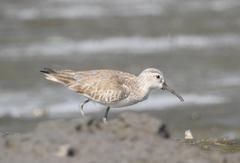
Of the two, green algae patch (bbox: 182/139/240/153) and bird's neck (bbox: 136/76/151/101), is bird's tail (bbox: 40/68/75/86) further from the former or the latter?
green algae patch (bbox: 182/139/240/153)

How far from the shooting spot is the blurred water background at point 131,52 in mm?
16219

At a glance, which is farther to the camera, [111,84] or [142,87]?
[142,87]

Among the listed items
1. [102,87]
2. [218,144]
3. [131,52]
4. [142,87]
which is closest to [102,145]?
[218,144]

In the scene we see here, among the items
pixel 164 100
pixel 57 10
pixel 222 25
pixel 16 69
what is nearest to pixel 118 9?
pixel 57 10

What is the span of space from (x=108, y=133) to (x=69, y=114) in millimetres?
6838

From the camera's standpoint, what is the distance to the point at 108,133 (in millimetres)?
9164

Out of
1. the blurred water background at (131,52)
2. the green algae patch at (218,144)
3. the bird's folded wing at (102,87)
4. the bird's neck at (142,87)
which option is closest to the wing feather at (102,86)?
the bird's folded wing at (102,87)

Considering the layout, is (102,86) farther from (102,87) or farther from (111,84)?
(111,84)

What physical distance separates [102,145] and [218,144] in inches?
100

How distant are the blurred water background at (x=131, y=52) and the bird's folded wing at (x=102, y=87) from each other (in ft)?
11.0

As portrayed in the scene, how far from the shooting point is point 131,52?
21.2 m

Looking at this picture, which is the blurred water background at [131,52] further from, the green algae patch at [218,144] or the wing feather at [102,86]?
the wing feather at [102,86]

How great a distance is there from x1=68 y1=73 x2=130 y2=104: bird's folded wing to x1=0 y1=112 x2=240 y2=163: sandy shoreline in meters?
2.19

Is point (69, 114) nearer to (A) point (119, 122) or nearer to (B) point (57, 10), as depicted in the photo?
(A) point (119, 122)
